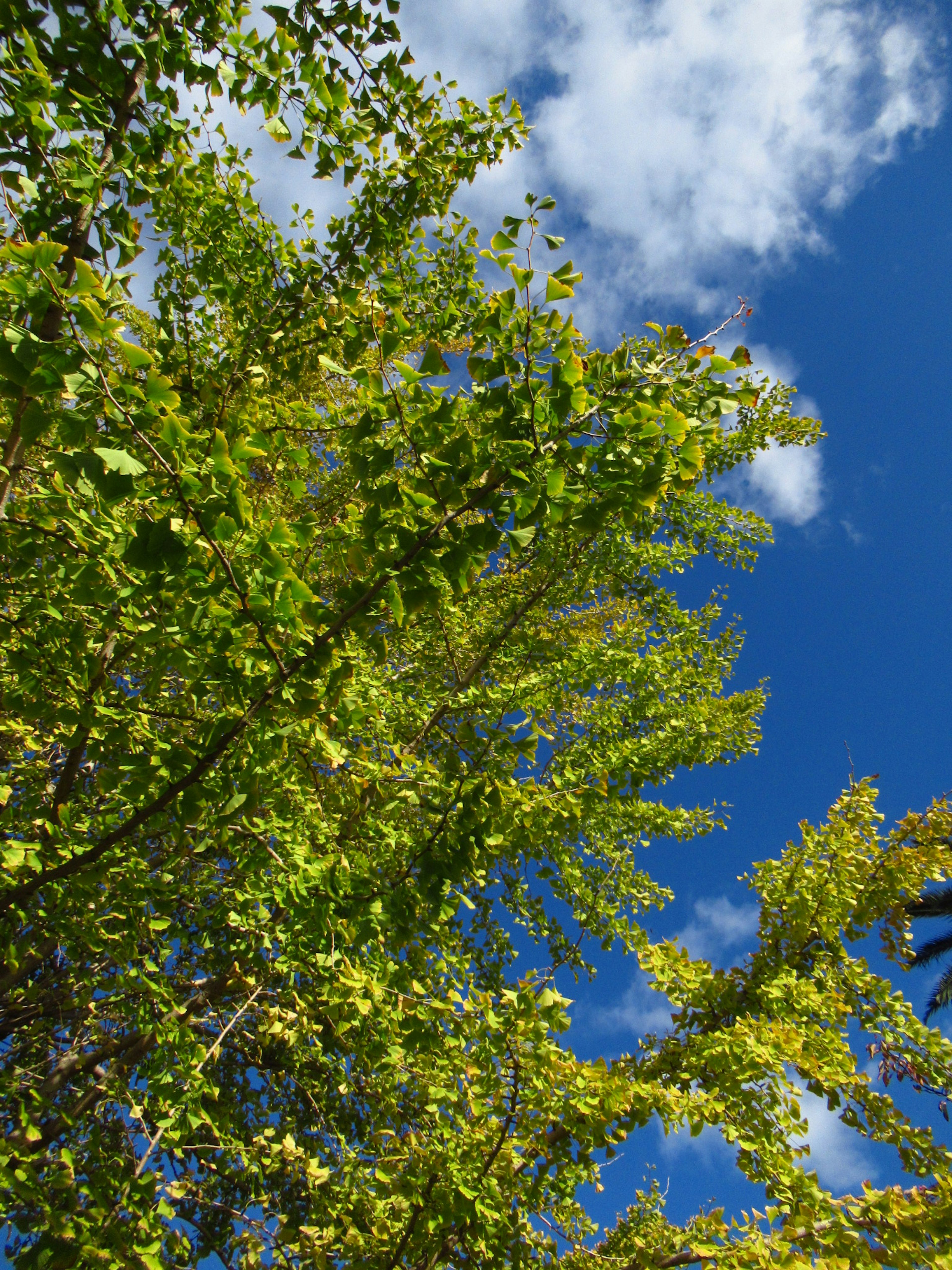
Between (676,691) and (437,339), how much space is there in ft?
9.77

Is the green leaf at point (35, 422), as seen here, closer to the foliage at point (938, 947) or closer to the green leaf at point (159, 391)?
the green leaf at point (159, 391)

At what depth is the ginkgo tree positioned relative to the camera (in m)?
1.54

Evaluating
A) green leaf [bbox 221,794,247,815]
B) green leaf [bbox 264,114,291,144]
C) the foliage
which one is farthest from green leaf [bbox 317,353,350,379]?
the foliage

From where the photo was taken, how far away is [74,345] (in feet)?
3.84

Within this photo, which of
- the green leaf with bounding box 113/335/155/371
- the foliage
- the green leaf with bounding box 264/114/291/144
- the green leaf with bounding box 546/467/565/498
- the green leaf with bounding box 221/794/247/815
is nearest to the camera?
the green leaf with bounding box 113/335/155/371

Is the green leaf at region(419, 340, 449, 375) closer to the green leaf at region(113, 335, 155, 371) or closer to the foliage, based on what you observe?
the green leaf at region(113, 335, 155, 371)

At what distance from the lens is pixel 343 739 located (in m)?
2.68

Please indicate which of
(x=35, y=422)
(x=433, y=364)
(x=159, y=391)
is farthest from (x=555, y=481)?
(x=35, y=422)

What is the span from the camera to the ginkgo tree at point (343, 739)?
1.54 m

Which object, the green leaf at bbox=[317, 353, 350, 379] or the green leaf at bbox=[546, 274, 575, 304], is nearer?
the green leaf at bbox=[546, 274, 575, 304]

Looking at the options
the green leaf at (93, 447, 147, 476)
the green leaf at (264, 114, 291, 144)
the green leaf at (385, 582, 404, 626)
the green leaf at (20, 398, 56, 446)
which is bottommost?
the green leaf at (93, 447, 147, 476)

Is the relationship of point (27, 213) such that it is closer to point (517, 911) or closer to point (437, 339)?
point (437, 339)

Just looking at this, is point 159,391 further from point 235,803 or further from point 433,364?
point 235,803

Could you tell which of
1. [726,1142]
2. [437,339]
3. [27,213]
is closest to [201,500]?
[27,213]
